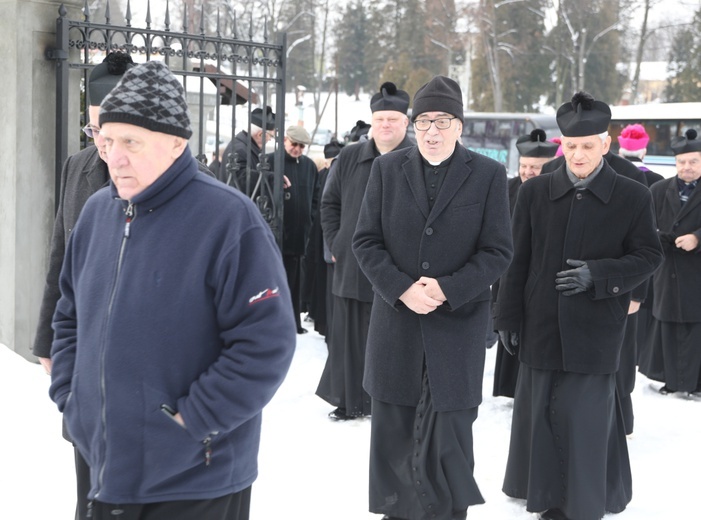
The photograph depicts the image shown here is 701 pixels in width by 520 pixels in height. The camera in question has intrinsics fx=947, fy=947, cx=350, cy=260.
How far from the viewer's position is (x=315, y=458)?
5.55 m

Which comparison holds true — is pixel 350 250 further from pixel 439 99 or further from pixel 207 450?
pixel 207 450

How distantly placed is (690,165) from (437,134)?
384cm

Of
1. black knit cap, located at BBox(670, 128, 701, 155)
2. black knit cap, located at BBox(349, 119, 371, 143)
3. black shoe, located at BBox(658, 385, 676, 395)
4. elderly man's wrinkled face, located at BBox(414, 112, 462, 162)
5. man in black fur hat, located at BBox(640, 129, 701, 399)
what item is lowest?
black shoe, located at BBox(658, 385, 676, 395)

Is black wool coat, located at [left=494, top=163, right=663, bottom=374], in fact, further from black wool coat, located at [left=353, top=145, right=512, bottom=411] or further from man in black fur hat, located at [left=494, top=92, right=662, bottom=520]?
black wool coat, located at [left=353, top=145, right=512, bottom=411]

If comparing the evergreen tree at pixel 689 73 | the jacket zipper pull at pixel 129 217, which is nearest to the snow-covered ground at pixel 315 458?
the jacket zipper pull at pixel 129 217

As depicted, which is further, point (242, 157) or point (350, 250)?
point (242, 157)

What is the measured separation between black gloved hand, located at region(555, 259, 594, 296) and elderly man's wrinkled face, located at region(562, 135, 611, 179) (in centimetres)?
46

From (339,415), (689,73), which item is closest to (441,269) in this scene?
(339,415)

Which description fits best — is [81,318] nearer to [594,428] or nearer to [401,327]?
[401,327]

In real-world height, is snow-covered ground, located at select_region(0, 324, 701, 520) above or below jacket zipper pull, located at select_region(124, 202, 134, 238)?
below

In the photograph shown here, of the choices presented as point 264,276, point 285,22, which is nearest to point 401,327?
point 264,276

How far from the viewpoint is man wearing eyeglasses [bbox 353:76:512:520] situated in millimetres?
4273

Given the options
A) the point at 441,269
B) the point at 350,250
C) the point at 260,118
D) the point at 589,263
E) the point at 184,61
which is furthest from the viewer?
the point at 260,118

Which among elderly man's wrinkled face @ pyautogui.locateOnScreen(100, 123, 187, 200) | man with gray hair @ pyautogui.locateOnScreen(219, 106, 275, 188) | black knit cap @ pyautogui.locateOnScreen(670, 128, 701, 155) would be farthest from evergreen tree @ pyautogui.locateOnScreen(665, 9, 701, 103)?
elderly man's wrinkled face @ pyautogui.locateOnScreen(100, 123, 187, 200)
